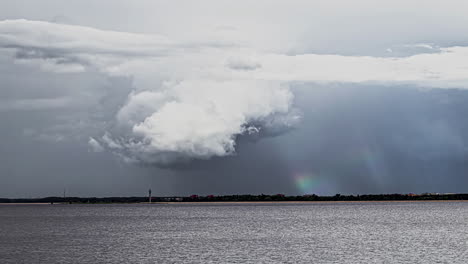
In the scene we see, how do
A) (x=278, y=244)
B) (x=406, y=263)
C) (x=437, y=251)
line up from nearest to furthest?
1. (x=406, y=263)
2. (x=437, y=251)
3. (x=278, y=244)

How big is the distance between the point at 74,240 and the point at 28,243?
9.16m

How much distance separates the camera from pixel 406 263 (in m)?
75.2

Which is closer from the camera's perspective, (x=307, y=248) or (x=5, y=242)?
(x=307, y=248)

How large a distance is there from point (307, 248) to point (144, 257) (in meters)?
26.0

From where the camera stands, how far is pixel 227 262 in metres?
77.1

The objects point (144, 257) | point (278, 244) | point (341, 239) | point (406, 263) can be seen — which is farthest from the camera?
point (341, 239)

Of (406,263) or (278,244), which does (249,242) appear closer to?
(278,244)

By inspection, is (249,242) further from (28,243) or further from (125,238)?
(28,243)

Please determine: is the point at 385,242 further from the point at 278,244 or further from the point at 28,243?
the point at 28,243

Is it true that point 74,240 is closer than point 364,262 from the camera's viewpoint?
No

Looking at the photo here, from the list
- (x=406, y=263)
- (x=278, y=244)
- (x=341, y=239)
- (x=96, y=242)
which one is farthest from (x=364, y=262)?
(x=96, y=242)

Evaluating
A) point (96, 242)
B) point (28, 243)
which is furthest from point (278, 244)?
point (28, 243)

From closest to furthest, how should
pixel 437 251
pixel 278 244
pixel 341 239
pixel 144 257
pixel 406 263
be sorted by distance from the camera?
pixel 406 263
pixel 144 257
pixel 437 251
pixel 278 244
pixel 341 239

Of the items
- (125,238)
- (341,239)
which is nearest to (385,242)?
(341,239)
